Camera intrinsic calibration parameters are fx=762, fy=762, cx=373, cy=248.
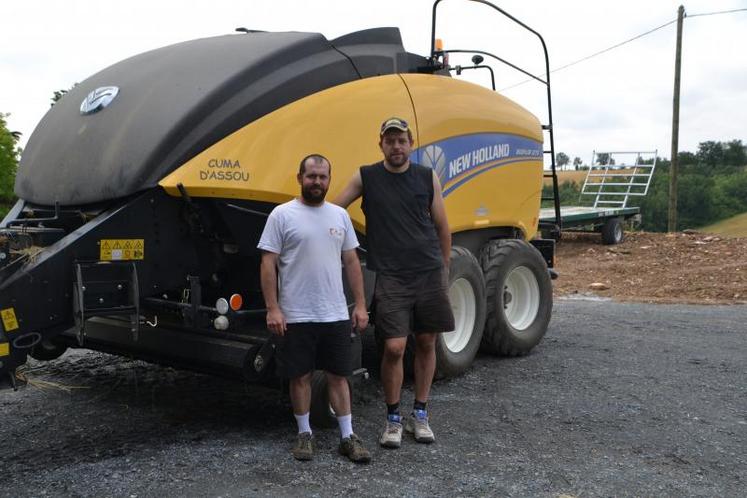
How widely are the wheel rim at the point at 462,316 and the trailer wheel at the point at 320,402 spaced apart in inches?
65.5

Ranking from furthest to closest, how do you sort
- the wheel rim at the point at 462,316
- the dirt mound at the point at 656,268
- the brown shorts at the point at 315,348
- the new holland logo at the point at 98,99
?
the dirt mound at the point at 656,268
the wheel rim at the point at 462,316
the new holland logo at the point at 98,99
the brown shorts at the point at 315,348

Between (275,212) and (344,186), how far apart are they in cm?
87

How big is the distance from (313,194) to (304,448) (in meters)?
1.34

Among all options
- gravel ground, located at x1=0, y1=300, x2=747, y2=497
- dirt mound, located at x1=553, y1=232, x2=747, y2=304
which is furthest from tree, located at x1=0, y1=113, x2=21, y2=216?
dirt mound, located at x1=553, y1=232, x2=747, y2=304

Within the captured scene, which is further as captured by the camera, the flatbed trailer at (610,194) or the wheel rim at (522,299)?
the flatbed trailer at (610,194)

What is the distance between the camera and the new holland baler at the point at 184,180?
398 cm

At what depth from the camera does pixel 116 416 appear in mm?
4855

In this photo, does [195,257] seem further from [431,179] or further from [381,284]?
[431,179]

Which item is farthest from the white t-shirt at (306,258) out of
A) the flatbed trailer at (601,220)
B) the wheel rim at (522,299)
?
the flatbed trailer at (601,220)

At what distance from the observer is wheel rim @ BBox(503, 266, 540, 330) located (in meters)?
6.89

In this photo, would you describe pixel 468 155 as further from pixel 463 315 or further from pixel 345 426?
pixel 345 426

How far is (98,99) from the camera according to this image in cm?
462

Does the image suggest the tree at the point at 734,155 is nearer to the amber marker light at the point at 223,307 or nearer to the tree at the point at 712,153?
the tree at the point at 712,153

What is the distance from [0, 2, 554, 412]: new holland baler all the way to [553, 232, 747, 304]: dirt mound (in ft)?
25.3
